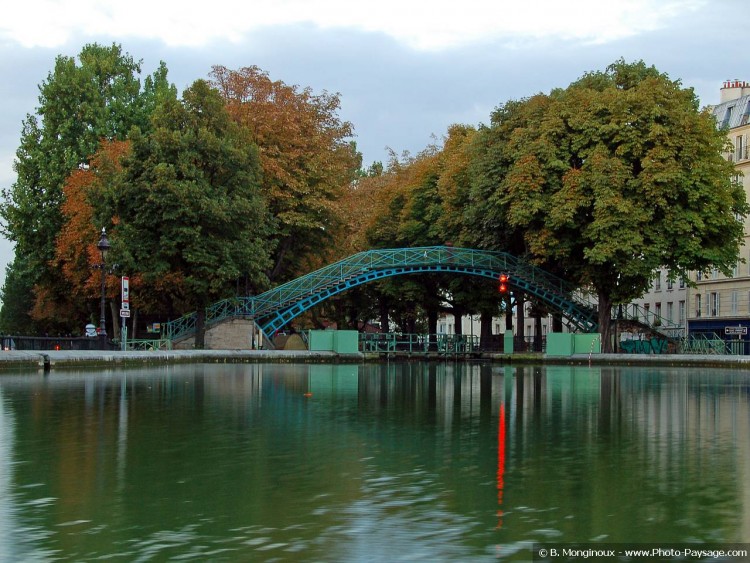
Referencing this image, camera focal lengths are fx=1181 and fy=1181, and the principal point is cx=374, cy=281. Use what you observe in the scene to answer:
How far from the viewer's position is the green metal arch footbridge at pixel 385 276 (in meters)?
65.9

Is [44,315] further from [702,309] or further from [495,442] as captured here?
[495,442]

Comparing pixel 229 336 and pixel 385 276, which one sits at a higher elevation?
pixel 385 276

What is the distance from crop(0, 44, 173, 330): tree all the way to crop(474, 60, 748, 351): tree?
2516 centimetres

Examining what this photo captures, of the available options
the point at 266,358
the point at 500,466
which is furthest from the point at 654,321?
the point at 500,466

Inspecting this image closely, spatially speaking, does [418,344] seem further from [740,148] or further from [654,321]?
[740,148]

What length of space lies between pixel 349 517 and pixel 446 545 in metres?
1.40

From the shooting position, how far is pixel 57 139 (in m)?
73.2

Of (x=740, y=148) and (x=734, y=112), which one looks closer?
(x=740, y=148)

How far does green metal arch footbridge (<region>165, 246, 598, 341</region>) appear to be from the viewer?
65938mm

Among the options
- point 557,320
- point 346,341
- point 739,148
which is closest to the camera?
point 346,341

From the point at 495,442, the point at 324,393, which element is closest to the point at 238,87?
the point at 324,393

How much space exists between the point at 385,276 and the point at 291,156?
8966 millimetres

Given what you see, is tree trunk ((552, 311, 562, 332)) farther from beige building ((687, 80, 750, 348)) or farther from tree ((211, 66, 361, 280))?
tree ((211, 66, 361, 280))

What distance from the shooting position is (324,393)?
93.6 ft
